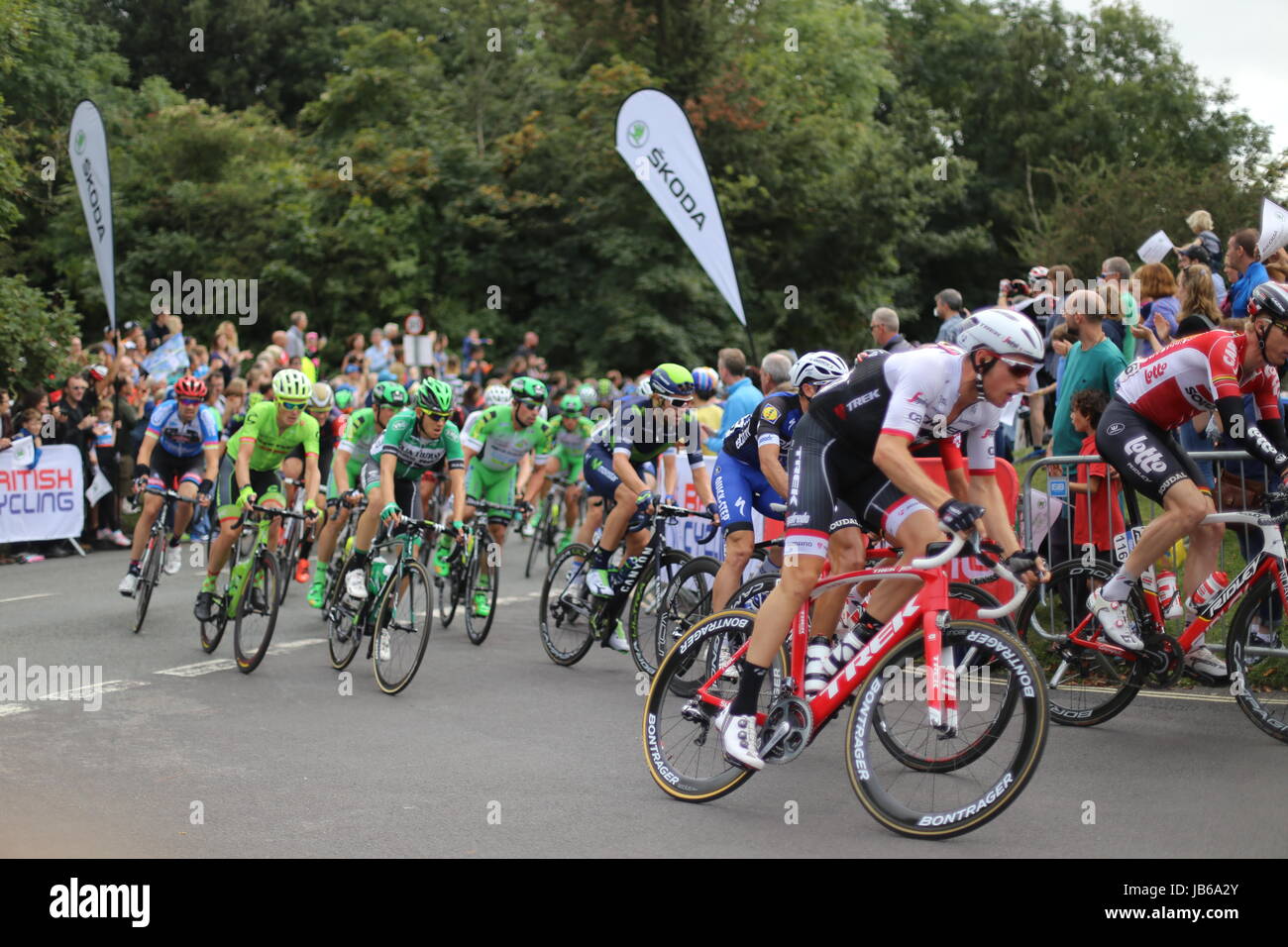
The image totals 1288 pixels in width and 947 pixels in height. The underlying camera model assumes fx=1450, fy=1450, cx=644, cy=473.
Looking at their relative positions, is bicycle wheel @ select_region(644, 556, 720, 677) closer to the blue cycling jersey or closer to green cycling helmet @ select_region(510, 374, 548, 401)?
green cycling helmet @ select_region(510, 374, 548, 401)

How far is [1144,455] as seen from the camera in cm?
733

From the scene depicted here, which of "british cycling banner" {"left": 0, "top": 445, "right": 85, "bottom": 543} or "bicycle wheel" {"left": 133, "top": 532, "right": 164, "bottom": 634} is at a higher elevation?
"british cycling banner" {"left": 0, "top": 445, "right": 85, "bottom": 543}

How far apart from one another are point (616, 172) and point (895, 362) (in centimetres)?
2683

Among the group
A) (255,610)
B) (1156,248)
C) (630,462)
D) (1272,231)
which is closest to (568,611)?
(630,462)

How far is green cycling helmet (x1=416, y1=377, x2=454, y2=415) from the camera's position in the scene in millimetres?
10125

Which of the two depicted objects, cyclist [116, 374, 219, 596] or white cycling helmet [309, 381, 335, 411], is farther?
white cycling helmet [309, 381, 335, 411]

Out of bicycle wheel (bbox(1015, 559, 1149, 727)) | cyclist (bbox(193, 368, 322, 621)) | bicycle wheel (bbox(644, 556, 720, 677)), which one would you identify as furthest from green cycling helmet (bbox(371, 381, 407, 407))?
bicycle wheel (bbox(1015, 559, 1149, 727))

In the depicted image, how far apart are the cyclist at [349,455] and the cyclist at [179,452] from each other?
43.0 inches

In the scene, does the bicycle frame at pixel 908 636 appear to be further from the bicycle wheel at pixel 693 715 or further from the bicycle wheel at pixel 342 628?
the bicycle wheel at pixel 342 628

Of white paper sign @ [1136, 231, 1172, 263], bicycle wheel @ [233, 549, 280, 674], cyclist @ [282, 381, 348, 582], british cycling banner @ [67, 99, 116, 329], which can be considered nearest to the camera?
bicycle wheel @ [233, 549, 280, 674]

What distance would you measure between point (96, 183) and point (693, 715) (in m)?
17.0

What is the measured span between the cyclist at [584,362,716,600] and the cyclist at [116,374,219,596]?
11.9ft

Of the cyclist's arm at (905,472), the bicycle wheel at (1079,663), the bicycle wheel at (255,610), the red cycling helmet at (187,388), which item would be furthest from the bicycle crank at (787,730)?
the red cycling helmet at (187,388)

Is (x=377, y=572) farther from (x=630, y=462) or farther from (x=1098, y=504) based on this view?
(x=1098, y=504)
